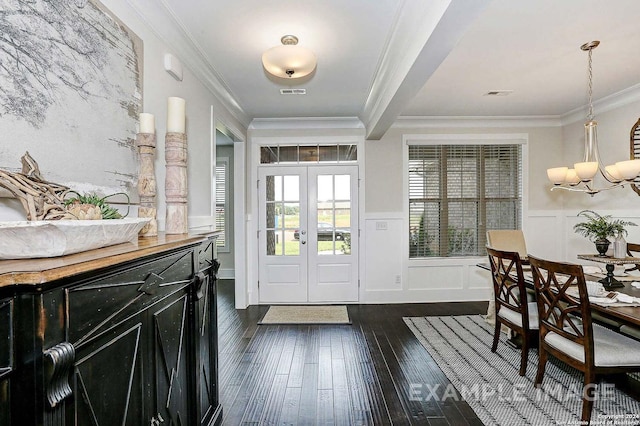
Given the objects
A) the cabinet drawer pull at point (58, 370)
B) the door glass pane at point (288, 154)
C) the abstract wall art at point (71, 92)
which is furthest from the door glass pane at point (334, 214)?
the cabinet drawer pull at point (58, 370)

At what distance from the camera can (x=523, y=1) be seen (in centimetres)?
223

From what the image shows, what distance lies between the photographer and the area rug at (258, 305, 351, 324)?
4164 mm

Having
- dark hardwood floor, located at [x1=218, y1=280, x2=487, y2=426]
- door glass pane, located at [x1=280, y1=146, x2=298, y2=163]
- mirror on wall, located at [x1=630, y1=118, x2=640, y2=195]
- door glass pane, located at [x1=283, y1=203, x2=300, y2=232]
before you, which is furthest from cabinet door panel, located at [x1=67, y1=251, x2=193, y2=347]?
mirror on wall, located at [x1=630, y1=118, x2=640, y2=195]

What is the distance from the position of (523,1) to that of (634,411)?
108 inches

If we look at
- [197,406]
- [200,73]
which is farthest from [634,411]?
[200,73]

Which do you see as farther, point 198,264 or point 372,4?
point 372,4

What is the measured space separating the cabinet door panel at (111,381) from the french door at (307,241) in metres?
3.87

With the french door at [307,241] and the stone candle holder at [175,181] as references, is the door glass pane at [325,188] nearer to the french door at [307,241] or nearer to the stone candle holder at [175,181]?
the french door at [307,241]

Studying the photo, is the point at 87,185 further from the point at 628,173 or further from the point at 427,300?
the point at 427,300

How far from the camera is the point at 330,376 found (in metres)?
2.77

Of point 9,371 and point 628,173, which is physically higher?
point 628,173

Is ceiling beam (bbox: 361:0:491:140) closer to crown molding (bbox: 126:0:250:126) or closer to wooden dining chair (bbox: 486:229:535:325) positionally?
crown molding (bbox: 126:0:250:126)

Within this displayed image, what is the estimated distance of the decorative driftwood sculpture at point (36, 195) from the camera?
2.94ft

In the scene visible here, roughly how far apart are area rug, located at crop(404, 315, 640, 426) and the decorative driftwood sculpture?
8.07ft
